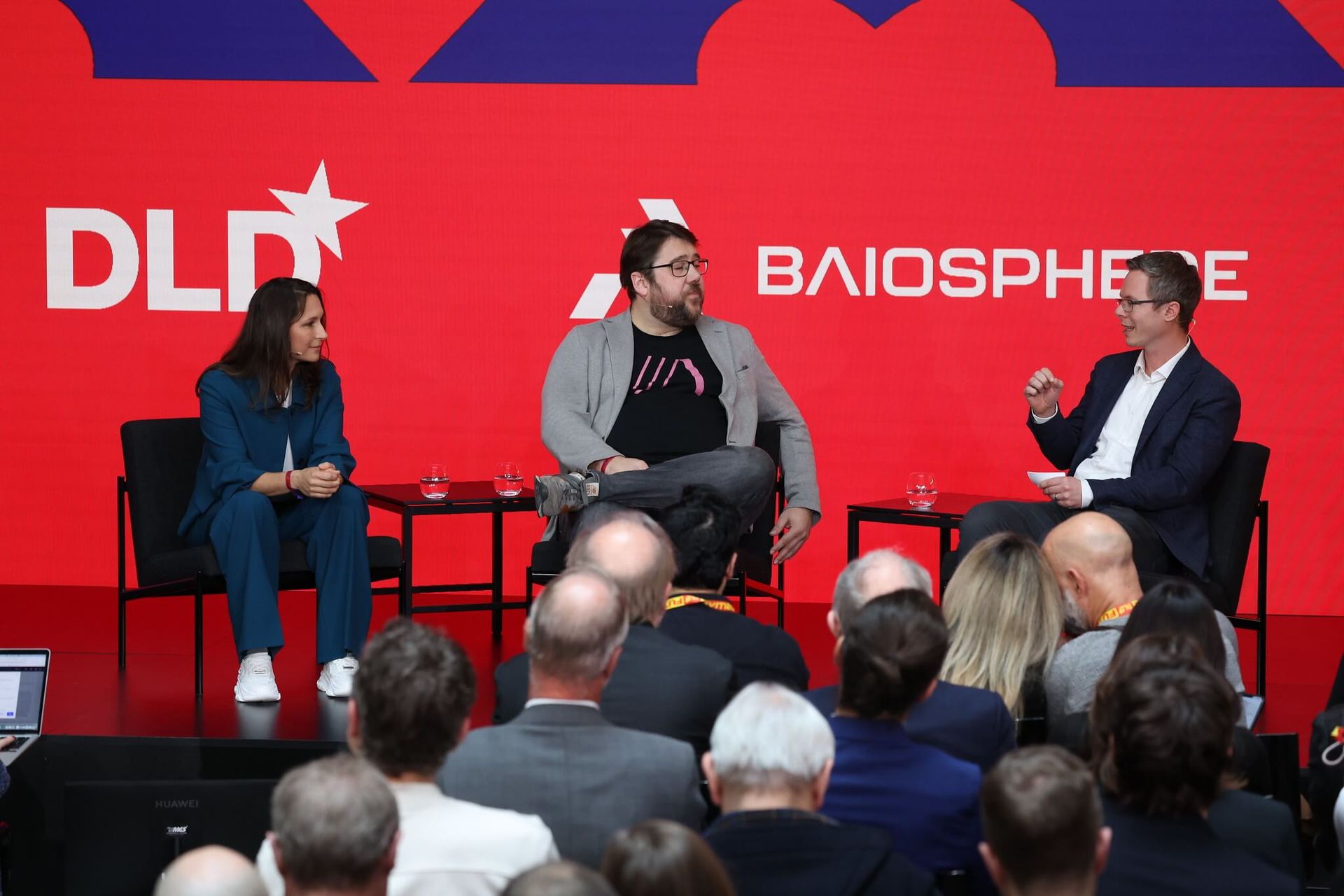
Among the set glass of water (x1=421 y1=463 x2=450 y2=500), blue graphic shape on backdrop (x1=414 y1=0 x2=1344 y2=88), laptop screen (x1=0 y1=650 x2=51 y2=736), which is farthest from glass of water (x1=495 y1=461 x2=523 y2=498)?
blue graphic shape on backdrop (x1=414 y1=0 x2=1344 y2=88)

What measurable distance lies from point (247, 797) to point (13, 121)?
360cm

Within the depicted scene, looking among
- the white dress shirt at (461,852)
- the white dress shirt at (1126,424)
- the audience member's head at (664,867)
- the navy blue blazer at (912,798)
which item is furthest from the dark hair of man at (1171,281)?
the audience member's head at (664,867)

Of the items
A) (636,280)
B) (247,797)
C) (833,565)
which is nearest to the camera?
(247,797)

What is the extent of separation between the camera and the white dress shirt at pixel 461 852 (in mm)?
2023

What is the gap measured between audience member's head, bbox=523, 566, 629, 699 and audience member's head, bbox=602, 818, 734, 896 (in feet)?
2.27

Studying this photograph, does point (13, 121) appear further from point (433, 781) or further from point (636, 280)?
point (433, 781)

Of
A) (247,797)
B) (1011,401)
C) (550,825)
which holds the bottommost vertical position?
(247,797)

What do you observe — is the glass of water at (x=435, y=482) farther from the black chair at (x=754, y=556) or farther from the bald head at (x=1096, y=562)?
the bald head at (x=1096, y=562)

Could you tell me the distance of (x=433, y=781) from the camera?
2.20m

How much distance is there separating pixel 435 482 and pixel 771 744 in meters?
3.03

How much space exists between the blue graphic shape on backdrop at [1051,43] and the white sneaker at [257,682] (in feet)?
8.50

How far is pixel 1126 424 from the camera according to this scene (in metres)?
4.71

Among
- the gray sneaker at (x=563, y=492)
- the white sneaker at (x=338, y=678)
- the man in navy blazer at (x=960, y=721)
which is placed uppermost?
the gray sneaker at (x=563, y=492)

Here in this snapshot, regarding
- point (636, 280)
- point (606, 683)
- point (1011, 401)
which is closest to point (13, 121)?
point (636, 280)
